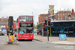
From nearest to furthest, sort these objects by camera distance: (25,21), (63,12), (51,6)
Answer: (25,21) < (51,6) < (63,12)

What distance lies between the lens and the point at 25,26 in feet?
86.2

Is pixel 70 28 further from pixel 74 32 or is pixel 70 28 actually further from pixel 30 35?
pixel 30 35

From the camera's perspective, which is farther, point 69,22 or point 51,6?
point 51,6

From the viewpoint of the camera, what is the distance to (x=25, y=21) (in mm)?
25922

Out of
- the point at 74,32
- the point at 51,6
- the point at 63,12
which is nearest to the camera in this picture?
the point at 74,32

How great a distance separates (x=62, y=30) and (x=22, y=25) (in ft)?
64.2

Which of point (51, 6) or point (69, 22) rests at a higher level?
point (51, 6)

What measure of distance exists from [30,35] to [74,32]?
18490 millimetres

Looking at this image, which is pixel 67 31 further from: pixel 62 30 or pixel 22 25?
pixel 22 25

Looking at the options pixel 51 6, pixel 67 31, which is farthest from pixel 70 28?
pixel 51 6

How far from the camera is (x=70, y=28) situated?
43.0 metres

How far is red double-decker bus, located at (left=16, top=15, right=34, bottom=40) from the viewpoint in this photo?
25905 millimetres

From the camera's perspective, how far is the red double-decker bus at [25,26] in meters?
25.9

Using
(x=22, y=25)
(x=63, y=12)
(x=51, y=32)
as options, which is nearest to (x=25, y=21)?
(x=22, y=25)
